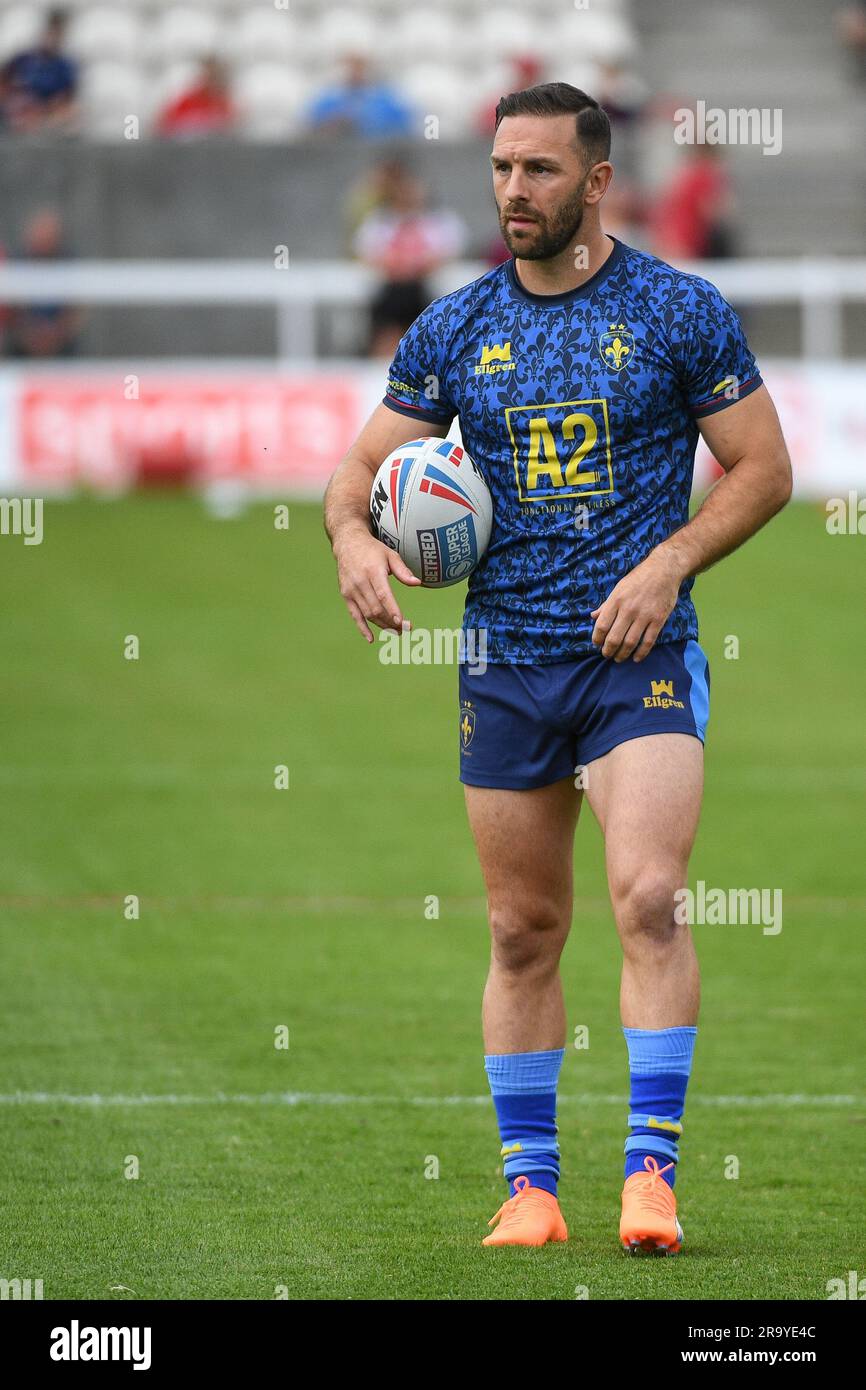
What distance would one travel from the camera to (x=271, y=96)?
96.5 ft

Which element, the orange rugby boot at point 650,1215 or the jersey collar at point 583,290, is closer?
the orange rugby boot at point 650,1215

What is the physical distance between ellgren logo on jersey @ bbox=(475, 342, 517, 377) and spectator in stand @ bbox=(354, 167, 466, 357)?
16.2m

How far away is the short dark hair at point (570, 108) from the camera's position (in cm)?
538

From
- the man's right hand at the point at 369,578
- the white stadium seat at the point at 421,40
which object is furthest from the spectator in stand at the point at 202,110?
the man's right hand at the point at 369,578

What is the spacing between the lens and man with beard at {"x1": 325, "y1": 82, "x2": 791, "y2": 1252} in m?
5.30

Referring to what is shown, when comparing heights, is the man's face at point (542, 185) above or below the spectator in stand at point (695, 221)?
below

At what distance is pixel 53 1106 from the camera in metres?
6.82

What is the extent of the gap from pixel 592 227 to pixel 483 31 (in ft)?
87.3

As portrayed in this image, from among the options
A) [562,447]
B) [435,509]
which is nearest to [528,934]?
[435,509]

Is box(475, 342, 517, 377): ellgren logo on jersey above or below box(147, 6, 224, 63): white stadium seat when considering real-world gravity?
below

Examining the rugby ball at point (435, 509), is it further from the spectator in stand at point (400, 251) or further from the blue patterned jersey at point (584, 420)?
the spectator in stand at point (400, 251)
